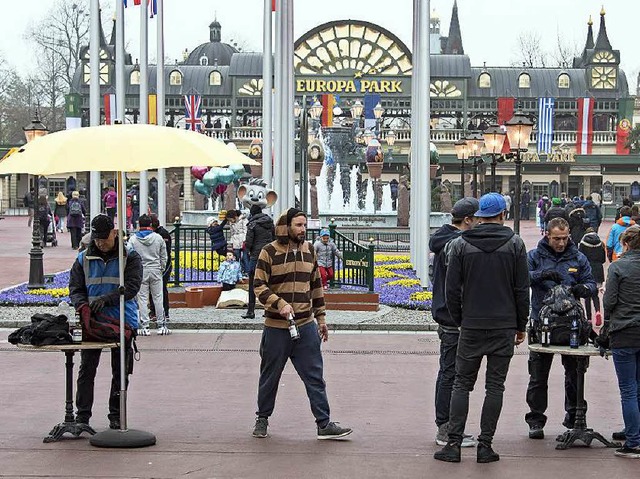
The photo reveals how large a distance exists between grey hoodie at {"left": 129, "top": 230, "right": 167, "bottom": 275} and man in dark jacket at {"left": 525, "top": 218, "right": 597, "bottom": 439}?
7.60 meters

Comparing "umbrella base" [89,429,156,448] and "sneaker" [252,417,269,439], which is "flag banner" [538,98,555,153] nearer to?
"sneaker" [252,417,269,439]

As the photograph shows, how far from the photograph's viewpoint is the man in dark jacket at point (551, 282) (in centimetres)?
951

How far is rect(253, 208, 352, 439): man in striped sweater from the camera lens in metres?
9.41

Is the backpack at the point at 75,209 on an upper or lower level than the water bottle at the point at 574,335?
upper

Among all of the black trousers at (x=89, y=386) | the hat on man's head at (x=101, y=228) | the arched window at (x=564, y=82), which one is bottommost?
the black trousers at (x=89, y=386)

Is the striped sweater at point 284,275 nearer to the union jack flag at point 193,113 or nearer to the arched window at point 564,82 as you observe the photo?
the union jack flag at point 193,113

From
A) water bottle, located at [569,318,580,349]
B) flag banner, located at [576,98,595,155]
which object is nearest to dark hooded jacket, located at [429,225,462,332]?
water bottle, located at [569,318,580,349]

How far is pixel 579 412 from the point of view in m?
9.19

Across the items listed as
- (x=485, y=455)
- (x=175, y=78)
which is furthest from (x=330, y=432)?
(x=175, y=78)

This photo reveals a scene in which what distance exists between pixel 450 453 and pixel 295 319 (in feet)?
5.34

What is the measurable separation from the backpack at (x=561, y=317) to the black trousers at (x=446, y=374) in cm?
66

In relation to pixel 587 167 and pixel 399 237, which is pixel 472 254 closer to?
pixel 399 237

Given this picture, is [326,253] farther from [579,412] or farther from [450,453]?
[450,453]

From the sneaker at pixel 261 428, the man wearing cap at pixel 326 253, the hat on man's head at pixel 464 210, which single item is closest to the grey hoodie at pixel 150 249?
the man wearing cap at pixel 326 253
